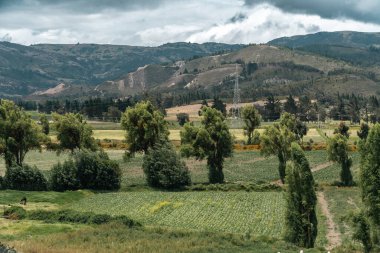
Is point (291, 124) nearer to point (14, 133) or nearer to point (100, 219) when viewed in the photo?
point (14, 133)

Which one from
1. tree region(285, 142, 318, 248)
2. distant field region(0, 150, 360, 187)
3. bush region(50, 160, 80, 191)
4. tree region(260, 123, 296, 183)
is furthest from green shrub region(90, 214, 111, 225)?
tree region(260, 123, 296, 183)

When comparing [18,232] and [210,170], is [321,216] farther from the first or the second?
[18,232]

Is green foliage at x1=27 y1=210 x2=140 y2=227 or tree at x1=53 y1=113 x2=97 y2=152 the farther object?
tree at x1=53 y1=113 x2=97 y2=152

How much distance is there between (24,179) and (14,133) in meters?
8.62

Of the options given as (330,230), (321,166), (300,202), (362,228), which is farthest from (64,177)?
(362,228)

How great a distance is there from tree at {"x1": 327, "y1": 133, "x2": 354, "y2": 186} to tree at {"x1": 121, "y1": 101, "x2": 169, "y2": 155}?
29.0m

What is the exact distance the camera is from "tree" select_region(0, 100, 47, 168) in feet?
271

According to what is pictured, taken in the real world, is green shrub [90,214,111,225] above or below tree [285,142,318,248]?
below

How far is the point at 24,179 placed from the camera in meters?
79.8

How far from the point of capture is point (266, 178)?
93.8m

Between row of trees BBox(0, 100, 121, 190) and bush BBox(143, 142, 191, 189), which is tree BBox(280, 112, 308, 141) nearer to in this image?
bush BBox(143, 142, 191, 189)

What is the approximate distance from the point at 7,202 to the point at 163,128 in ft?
111

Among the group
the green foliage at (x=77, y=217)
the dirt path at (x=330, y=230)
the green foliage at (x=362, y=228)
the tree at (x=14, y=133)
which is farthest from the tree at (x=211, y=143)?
the green foliage at (x=362, y=228)

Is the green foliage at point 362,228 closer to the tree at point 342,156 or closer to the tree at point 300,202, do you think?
the tree at point 300,202
